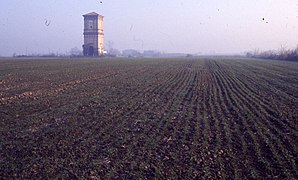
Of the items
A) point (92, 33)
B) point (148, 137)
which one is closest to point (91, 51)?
point (92, 33)

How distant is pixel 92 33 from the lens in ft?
335

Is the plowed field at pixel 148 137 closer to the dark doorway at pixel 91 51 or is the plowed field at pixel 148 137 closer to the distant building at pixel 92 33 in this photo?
the distant building at pixel 92 33

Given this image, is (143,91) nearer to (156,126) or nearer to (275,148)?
(156,126)

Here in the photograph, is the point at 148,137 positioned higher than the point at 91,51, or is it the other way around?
the point at 91,51

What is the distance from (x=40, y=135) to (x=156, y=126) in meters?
3.71

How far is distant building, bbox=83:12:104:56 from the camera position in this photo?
102188 millimetres

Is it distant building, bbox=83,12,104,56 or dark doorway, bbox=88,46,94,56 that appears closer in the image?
distant building, bbox=83,12,104,56

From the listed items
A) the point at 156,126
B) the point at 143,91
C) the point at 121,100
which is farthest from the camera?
the point at 143,91

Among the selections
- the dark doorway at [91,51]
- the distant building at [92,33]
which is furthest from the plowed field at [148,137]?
the dark doorway at [91,51]

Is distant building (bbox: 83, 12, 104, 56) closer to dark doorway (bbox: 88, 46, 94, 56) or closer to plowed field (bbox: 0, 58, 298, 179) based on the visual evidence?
dark doorway (bbox: 88, 46, 94, 56)

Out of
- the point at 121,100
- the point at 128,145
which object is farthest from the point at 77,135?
the point at 121,100

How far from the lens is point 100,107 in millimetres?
14016

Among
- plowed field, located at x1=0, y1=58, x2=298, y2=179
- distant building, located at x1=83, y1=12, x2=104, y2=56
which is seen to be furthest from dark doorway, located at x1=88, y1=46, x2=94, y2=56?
plowed field, located at x1=0, y1=58, x2=298, y2=179

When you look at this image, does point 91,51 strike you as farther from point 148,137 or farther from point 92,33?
point 148,137
